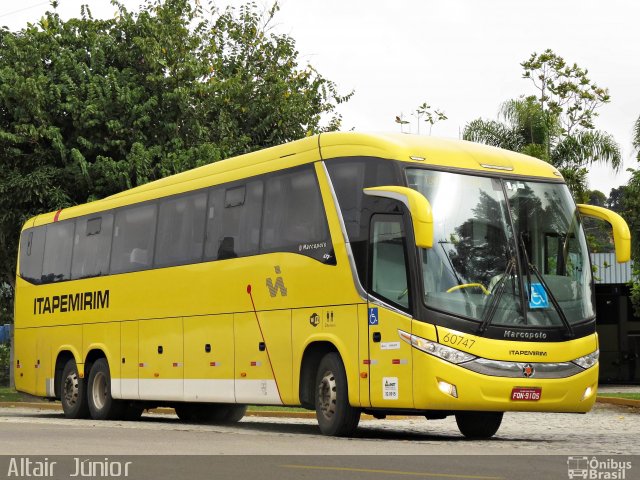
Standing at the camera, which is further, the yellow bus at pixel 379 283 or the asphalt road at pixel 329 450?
the yellow bus at pixel 379 283

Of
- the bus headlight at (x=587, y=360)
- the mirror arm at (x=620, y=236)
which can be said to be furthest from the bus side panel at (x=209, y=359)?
the mirror arm at (x=620, y=236)

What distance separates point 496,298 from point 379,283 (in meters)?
1.46

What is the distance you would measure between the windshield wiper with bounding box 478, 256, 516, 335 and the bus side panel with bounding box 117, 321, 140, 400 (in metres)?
8.47

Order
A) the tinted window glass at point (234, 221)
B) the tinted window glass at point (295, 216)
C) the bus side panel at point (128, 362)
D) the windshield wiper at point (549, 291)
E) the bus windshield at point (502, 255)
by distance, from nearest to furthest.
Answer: the bus windshield at point (502, 255), the windshield wiper at point (549, 291), the tinted window glass at point (295, 216), the tinted window glass at point (234, 221), the bus side panel at point (128, 362)

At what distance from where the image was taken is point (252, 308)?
18.6m

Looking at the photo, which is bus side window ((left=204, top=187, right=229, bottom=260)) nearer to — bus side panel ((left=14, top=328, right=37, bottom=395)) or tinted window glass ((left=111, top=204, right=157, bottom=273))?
tinted window glass ((left=111, top=204, right=157, bottom=273))

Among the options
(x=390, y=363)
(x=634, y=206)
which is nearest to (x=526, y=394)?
(x=390, y=363)

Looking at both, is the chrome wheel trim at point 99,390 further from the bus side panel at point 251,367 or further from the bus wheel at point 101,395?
the bus side panel at point 251,367

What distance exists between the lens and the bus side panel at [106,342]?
22.8 meters

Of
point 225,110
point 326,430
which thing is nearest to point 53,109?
point 225,110

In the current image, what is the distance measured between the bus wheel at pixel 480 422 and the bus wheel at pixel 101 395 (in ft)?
26.3

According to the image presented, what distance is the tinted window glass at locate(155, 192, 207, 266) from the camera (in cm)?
2022

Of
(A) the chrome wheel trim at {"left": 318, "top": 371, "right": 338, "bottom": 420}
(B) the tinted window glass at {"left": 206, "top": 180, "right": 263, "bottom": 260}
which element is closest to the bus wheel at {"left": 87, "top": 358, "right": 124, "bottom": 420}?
(B) the tinted window glass at {"left": 206, "top": 180, "right": 263, "bottom": 260}
